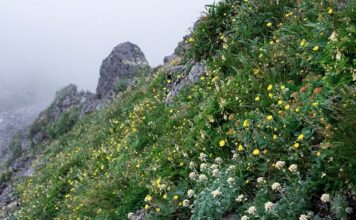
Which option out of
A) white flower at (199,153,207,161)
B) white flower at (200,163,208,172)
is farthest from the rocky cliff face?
white flower at (200,163,208,172)

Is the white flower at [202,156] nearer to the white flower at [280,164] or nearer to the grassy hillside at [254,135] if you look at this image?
the grassy hillside at [254,135]

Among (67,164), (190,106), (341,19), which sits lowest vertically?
(67,164)

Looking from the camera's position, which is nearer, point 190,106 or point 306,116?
point 306,116

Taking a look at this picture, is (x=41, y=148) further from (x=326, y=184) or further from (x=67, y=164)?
(x=326, y=184)

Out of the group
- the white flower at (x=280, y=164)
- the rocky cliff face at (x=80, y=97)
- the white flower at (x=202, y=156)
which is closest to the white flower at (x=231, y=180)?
the white flower at (x=280, y=164)

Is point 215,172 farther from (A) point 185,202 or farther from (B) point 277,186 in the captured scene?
(B) point 277,186

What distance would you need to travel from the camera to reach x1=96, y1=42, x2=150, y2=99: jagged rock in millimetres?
35656

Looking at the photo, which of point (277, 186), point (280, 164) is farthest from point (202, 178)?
point (277, 186)

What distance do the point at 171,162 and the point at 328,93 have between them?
2749 mm

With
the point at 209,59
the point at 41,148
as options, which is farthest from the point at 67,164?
the point at 41,148

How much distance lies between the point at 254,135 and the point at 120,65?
31.8 meters

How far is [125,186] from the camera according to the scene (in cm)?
786

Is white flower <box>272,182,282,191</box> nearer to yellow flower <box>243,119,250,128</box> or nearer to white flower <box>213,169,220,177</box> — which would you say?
white flower <box>213,169,220,177</box>

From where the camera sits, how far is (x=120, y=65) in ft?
122
